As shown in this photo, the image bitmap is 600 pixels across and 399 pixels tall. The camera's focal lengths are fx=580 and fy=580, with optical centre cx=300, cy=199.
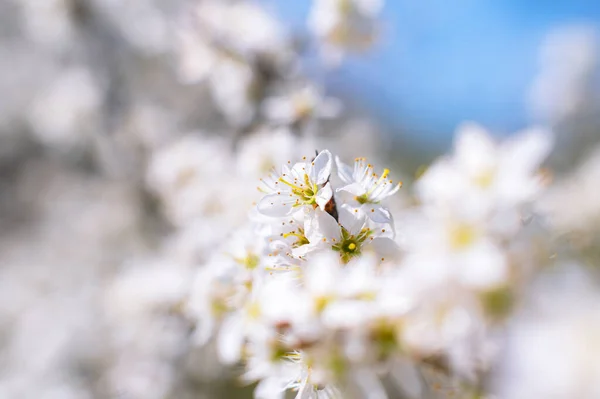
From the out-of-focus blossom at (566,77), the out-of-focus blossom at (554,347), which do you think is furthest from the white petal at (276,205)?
the out-of-focus blossom at (566,77)

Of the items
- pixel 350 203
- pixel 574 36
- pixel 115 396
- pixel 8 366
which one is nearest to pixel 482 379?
pixel 350 203

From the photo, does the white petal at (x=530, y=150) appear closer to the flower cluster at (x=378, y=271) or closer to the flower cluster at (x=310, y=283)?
the flower cluster at (x=378, y=271)

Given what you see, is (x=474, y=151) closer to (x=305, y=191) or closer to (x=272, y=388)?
(x=305, y=191)

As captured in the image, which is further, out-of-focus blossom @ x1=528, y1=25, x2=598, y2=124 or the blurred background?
out-of-focus blossom @ x1=528, y1=25, x2=598, y2=124

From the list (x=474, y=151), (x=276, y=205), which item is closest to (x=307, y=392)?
(x=276, y=205)

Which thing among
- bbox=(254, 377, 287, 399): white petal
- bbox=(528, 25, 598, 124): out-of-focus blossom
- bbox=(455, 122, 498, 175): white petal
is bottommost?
bbox=(254, 377, 287, 399): white petal

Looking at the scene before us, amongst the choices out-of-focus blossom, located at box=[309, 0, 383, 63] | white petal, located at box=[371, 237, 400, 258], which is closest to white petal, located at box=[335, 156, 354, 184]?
white petal, located at box=[371, 237, 400, 258]

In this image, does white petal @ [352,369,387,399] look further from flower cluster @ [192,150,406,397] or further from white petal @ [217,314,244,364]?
white petal @ [217,314,244,364]
